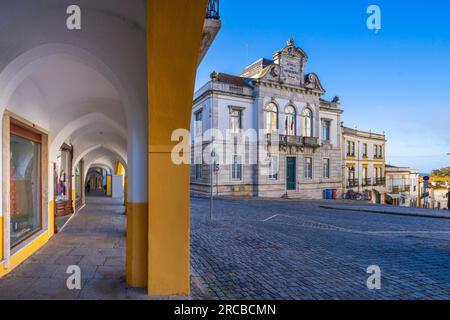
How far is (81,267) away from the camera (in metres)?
5.07

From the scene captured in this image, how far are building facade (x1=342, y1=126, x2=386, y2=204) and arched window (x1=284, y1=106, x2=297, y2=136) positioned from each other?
821 cm

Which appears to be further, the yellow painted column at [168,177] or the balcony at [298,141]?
the balcony at [298,141]

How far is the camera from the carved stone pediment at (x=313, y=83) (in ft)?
81.8

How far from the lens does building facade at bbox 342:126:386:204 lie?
29.6 m

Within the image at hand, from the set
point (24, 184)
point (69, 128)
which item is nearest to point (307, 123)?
point (69, 128)

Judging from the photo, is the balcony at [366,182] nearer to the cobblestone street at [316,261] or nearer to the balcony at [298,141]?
the balcony at [298,141]

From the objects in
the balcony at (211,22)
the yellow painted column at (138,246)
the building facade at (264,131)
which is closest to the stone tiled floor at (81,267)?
the yellow painted column at (138,246)

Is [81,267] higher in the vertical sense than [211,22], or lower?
lower

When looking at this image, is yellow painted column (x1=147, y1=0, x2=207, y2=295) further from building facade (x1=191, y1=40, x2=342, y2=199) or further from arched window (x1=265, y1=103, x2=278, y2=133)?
arched window (x1=265, y1=103, x2=278, y2=133)

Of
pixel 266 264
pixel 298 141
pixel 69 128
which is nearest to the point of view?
pixel 266 264

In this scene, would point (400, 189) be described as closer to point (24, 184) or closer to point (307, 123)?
point (307, 123)

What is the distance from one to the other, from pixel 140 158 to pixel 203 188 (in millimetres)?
17983

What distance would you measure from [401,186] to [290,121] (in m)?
24.7

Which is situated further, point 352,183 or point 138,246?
point 352,183
